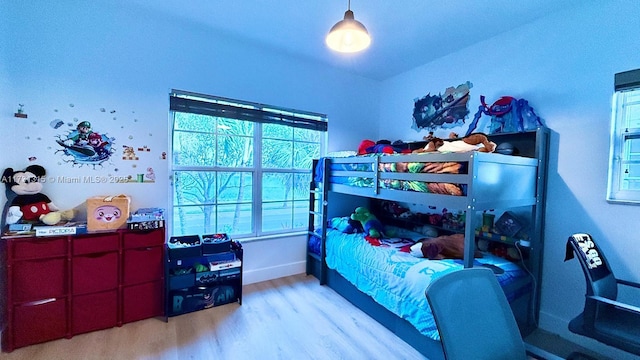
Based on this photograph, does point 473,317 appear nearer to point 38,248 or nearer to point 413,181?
point 413,181

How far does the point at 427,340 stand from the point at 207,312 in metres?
1.81

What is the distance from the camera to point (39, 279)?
1.84 m

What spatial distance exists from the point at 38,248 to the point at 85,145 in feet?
2.68

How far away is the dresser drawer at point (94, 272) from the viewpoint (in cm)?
193

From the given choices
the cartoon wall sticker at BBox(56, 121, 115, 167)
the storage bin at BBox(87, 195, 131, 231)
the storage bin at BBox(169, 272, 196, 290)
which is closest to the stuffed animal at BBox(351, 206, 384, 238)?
the storage bin at BBox(169, 272, 196, 290)

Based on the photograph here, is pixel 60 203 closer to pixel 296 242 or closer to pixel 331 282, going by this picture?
pixel 296 242

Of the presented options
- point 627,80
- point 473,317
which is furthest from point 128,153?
point 627,80

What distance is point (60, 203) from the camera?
6.82 feet

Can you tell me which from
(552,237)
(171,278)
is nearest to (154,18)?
(171,278)

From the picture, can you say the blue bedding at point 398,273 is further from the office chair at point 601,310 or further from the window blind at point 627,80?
the window blind at point 627,80

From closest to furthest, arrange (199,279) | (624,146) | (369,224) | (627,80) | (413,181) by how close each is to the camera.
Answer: (627,80) < (624,146) < (413,181) < (199,279) < (369,224)

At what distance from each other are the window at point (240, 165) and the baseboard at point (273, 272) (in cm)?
40

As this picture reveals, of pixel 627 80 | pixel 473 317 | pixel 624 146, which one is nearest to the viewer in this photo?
pixel 473 317

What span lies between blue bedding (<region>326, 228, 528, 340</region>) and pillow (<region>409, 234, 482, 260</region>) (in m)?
0.07
